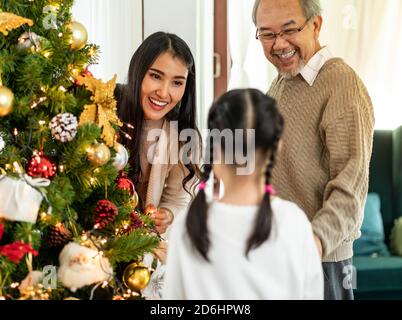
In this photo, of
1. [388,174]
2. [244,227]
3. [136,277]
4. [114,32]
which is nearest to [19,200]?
[136,277]

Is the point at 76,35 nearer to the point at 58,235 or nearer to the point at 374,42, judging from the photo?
the point at 58,235

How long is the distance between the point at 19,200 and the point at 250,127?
517mm

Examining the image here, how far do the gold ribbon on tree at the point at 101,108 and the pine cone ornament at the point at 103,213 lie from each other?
13cm

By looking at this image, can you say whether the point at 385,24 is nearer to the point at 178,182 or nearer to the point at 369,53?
the point at 369,53

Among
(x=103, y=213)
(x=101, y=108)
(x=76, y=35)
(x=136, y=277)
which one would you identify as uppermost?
(x=76, y=35)

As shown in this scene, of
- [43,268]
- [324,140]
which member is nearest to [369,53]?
[324,140]

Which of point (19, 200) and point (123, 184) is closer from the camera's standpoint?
point (19, 200)

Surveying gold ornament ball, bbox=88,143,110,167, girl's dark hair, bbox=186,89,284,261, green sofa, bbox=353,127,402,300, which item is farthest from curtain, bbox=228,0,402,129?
girl's dark hair, bbox=186,89,284,261

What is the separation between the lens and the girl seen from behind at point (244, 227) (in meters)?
0.88

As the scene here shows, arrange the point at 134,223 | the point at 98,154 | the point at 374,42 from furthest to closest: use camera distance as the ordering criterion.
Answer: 1. the point at 374,42
2. the point at 134,223
3. the point at 98,154

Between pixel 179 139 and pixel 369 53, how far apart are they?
1.81 metres

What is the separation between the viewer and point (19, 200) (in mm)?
1176

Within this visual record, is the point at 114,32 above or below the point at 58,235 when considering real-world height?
above

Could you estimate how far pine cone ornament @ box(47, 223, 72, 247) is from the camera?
4.14 feet
